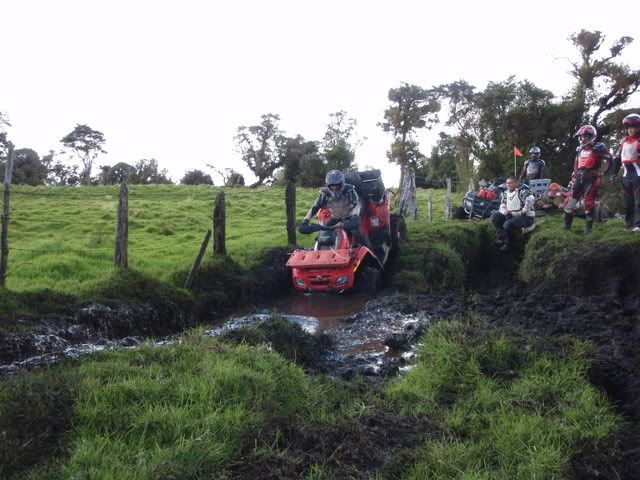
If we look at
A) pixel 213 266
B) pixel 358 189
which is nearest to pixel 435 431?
pixel 213 266

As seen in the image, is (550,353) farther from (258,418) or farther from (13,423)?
(13,423)

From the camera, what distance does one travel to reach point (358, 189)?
13.2 meters

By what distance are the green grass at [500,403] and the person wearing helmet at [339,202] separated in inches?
203

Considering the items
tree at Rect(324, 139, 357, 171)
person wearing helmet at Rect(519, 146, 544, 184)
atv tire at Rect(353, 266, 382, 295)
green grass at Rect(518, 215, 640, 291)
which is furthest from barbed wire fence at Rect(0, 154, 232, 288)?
tree at Rect(324, 139, 357, 171)

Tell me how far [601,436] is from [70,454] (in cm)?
384

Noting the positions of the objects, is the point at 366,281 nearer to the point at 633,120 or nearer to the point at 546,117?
the point at 633,120

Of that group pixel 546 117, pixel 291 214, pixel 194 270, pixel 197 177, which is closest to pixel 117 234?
pixel 194 270

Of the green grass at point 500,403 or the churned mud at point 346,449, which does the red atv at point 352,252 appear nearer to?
the green grass at point 500,403

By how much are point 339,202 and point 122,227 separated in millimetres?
4504

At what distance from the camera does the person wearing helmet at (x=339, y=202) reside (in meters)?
12.0

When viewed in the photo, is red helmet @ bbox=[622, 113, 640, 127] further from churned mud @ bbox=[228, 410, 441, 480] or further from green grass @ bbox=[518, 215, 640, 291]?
churned mud @ bbox=[228, 410, 441, 480]

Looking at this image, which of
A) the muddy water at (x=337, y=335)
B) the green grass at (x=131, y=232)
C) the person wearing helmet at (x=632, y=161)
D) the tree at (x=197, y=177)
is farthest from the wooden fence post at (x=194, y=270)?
the tree at (x=197, y=177)

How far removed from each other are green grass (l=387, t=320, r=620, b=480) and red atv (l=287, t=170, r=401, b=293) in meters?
4.21

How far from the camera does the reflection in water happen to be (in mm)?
10620
